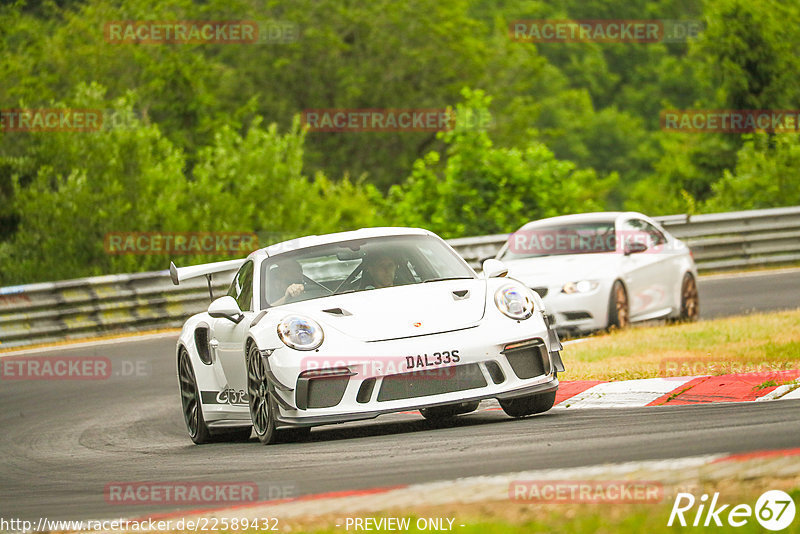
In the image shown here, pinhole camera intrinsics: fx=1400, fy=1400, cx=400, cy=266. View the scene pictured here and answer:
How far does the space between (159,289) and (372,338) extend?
12225mm

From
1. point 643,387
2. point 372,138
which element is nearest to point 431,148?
point 372,138

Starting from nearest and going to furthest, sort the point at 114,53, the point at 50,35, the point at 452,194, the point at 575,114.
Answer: the point at 452,194, the point at 114,53, the point at 50,35, the point at 575,114

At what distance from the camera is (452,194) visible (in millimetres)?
26188

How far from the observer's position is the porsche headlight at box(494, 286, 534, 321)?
28.5 feet

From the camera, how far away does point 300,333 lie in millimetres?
8477

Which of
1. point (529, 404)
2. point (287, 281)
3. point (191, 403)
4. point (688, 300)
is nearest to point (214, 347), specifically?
point (191, 403)

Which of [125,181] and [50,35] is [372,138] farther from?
[125,181]

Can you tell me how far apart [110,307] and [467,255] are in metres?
5.31
